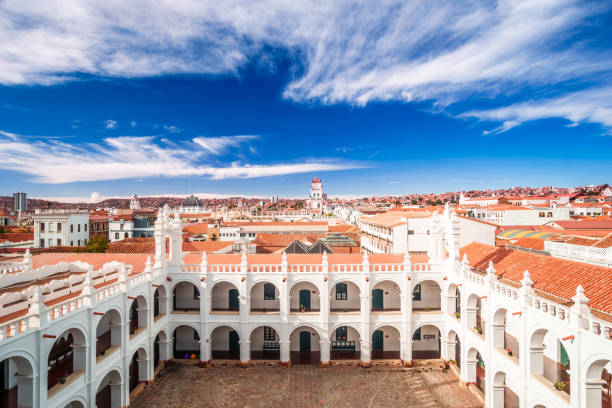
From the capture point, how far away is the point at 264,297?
26.6 metres

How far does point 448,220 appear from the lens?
25.0 metres

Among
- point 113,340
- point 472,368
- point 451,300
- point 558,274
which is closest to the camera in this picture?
point 558,274

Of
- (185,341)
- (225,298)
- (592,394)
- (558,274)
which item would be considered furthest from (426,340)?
(185,341)

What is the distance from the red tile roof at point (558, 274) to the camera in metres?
14.0

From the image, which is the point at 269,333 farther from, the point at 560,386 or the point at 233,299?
A: the point at 560,386

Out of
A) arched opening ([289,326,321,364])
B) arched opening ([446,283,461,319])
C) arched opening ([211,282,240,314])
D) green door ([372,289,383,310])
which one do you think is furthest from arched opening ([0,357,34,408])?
arched opening ([446,283,461,319])

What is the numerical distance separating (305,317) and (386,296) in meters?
7.17

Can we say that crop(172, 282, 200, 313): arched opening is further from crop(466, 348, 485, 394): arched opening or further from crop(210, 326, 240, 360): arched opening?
crop(466, 348, 485, 394): arched opening

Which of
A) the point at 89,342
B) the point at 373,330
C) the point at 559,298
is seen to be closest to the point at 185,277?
the point at 89,342

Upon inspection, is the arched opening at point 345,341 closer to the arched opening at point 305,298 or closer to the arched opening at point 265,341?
the arched opening at point 305,298

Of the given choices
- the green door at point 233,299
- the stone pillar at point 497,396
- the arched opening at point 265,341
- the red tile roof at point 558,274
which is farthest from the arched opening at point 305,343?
the red tile roof at point 558,274

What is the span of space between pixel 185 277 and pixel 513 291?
2201 centimetres

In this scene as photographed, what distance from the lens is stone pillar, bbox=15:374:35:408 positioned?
1248 cm

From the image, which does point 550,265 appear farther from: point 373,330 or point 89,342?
point 89,342
